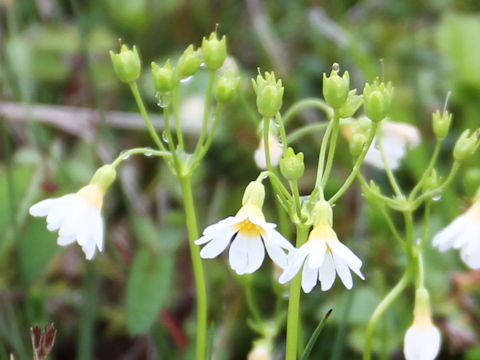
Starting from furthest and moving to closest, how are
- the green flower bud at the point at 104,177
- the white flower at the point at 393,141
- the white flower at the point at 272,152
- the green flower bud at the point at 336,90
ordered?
the white flower at the point at 393,141 → the white flower at the point at 272,152 → the green flower bud at the point at 104,177 → the green flower bud at the point at 336,90

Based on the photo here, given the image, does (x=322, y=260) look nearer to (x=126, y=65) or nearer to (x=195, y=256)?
(x=195, y=256)

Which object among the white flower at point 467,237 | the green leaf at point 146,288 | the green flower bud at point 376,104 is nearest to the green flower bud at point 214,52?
the green flower bud at point 376,104

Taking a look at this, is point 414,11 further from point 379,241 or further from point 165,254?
point 165,254

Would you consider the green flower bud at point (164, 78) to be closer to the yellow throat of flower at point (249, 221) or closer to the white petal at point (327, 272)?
the yellow throat of flower at point (249, 221)

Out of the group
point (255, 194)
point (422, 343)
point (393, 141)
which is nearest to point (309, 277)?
point (255, 194)

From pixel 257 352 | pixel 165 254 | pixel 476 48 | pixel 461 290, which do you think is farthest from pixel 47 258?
pixel 476 48

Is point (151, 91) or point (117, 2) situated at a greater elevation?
point (117, 2)
